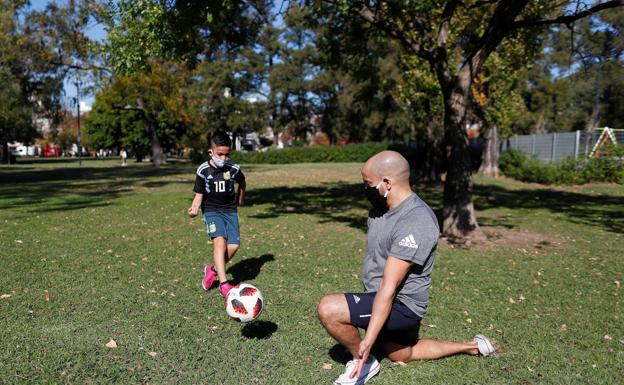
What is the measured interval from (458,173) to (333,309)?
7228 mm

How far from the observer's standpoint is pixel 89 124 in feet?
216

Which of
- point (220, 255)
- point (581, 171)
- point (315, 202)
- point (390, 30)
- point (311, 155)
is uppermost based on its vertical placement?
point (390, 30)

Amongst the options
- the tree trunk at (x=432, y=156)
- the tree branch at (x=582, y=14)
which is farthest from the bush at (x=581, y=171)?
the tree branch at (x=582, y=14)

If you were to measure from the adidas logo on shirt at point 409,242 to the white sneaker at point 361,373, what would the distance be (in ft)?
2.97

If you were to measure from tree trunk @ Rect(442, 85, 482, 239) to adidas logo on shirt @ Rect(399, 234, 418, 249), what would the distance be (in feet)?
23.3

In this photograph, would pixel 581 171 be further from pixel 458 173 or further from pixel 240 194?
pixel 240 194

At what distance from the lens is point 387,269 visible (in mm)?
3357

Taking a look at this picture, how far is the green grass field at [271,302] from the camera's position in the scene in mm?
4086

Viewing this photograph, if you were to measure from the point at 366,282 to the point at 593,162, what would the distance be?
23171mm

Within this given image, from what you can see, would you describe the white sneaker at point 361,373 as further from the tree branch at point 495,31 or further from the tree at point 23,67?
the tree at point 23,67

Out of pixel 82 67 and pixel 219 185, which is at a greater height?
pixel 82 67

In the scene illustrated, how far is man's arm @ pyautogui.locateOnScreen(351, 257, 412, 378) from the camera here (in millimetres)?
3312

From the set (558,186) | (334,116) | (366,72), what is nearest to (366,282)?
(366,72)

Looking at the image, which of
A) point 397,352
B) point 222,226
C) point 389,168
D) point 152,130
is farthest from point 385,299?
point 152,130
